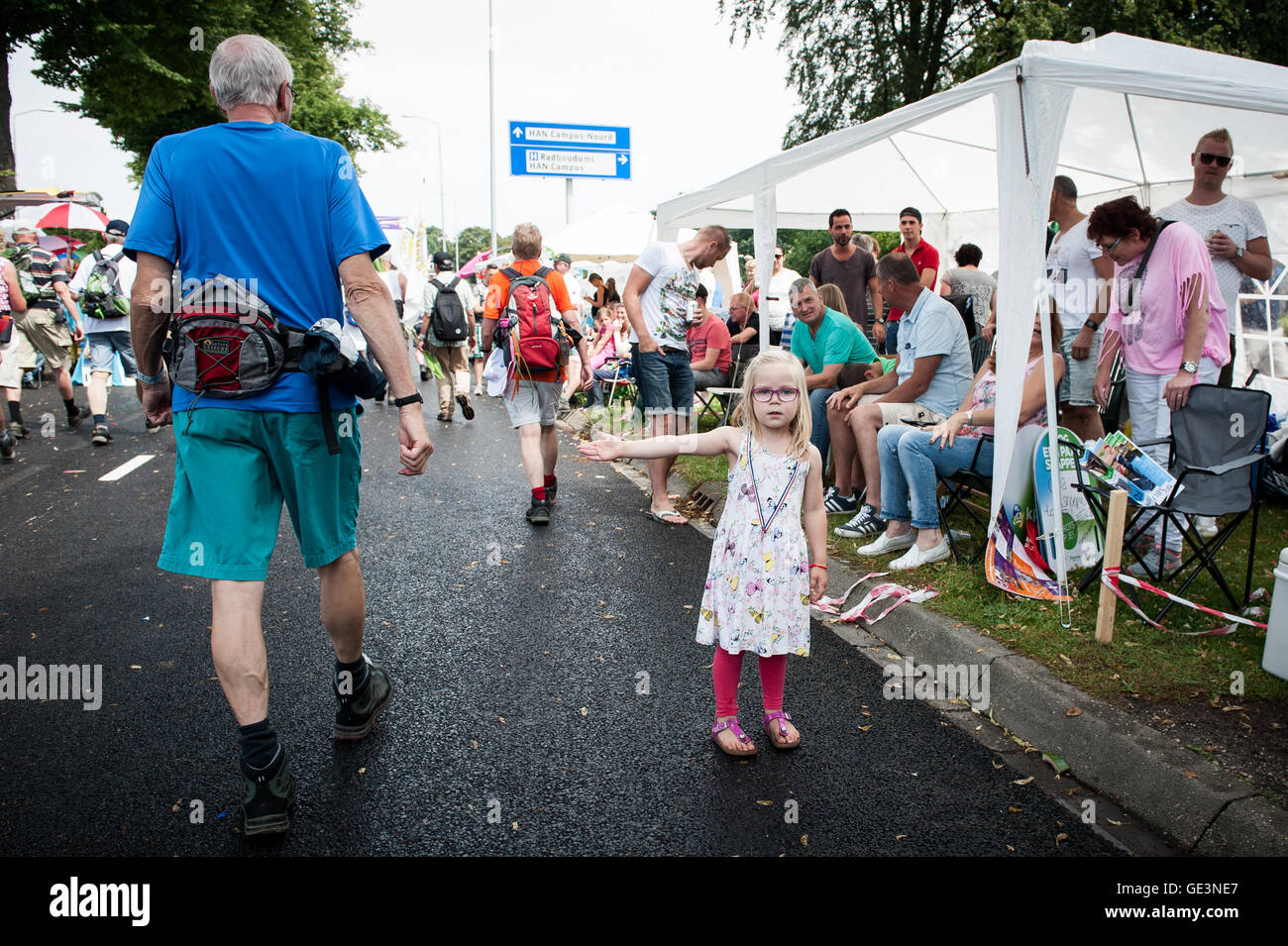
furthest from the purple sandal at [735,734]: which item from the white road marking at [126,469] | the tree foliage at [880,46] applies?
the tree foliage at [880,46]

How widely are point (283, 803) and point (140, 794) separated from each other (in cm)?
58

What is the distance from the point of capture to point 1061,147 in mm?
8555

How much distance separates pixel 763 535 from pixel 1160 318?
3.14 metres

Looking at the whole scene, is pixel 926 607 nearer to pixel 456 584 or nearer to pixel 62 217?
pixel 456 584

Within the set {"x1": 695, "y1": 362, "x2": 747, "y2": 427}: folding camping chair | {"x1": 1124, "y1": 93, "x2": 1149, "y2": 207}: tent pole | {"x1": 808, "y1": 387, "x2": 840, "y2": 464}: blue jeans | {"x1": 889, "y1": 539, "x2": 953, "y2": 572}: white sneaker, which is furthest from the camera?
{"x1": 695, "y1": 362, "x2": 747, "y2": 427}: folding camping chair

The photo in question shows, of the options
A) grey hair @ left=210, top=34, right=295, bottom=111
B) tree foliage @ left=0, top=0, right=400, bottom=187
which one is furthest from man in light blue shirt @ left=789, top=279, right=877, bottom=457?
tree foliage @ left=0, top=0, right=400, bottom=187

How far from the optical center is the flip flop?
21.8ft

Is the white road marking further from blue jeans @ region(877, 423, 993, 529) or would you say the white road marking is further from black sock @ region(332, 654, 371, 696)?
blue jeans @ region(877, 423, 993, 529)

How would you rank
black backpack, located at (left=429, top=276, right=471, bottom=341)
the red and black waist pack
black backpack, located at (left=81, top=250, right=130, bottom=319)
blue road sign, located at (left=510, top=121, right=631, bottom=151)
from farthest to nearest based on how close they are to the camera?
1. blue road sign, located at (left=510, top=121, right=631, bottom=151)
2. black backpack, located at (left=429, top=276, right=471, bottom=341)
3. black backpack, located at (left=81, top=250, right=130, bottom=319)
4. the red and black waist pack

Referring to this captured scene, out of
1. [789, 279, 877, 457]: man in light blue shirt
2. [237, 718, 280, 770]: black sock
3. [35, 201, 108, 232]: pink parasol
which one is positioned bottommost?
[237, 718, 280, 770]: black sock

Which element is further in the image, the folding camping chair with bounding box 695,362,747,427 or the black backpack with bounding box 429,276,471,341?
the black backpack with bounding box 429,276,471,341

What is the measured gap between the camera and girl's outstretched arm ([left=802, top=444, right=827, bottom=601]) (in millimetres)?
3133

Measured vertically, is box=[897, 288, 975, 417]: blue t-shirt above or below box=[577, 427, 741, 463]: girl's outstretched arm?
above

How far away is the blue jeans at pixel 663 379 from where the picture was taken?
662 cm
